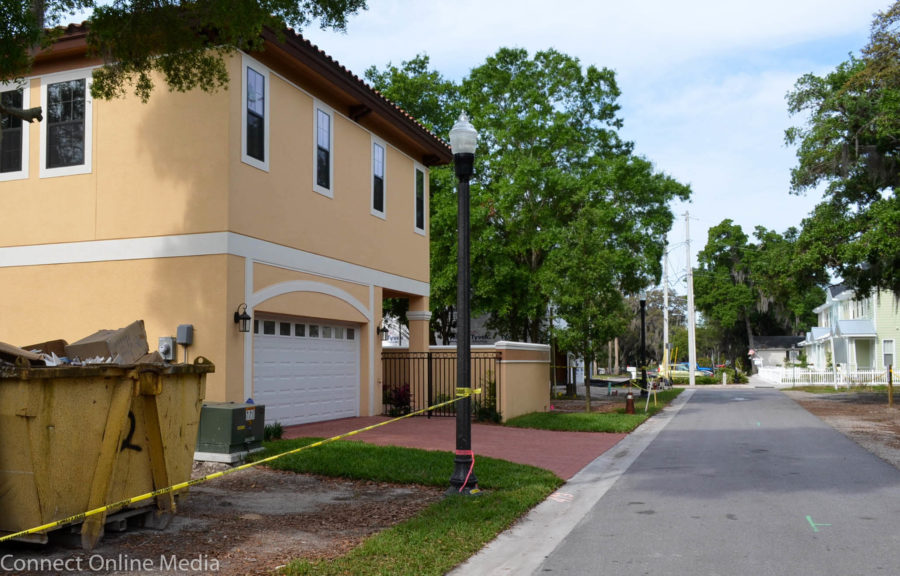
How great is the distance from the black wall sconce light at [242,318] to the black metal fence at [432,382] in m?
6.37

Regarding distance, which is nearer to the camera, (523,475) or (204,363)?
(204,363)

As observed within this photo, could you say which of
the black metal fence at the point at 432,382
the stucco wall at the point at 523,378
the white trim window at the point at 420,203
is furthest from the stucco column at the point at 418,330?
the stucco wall at the point at 523,378

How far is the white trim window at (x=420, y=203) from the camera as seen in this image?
65.1 feet

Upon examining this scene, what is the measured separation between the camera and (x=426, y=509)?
7820mm

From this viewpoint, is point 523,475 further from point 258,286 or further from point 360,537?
point 258,286

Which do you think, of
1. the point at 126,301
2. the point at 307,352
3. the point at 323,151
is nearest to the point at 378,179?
the point at 323,151

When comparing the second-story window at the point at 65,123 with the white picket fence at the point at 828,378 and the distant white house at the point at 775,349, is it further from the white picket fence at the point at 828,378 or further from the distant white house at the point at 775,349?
the distant white house at the point at 775,349

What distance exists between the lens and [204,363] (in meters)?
7.14

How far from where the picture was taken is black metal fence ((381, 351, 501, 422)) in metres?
17.7

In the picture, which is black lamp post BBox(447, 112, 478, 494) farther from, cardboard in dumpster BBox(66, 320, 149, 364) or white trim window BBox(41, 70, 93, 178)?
white trim window BBox(41, 70, 93, 178)

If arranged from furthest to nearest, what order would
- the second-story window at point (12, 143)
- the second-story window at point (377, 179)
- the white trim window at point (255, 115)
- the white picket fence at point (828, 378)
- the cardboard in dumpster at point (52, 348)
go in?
the white picket fence at point (828, 378) < the second-story window at point (377, 179) < the second-story window at point (12, 143) < the white trim window at point (255, 115) < the cardboard in dumpster at point (52, 348)

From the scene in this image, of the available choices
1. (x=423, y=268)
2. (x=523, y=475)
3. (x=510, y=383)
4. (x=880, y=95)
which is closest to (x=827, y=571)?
(x=523, y=475)

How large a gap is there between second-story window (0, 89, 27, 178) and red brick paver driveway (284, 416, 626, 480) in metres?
6.94

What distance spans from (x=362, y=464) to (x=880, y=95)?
20.8m
